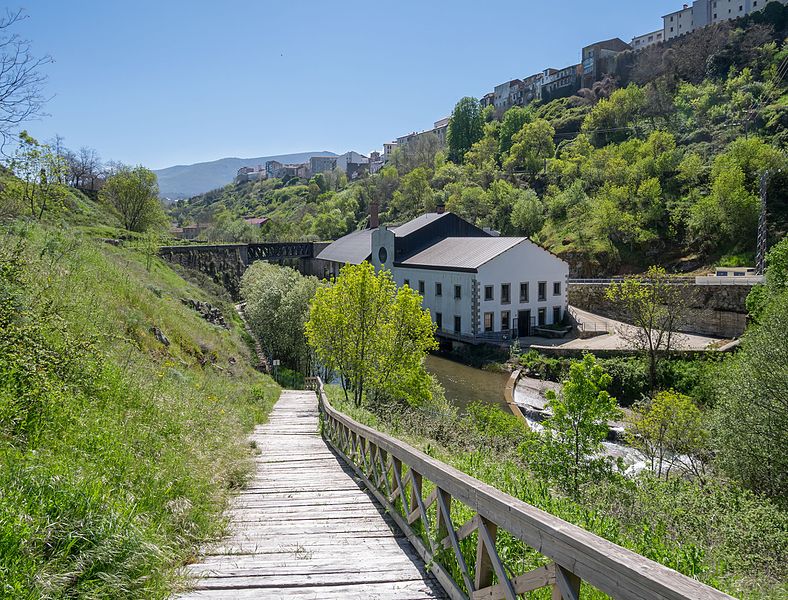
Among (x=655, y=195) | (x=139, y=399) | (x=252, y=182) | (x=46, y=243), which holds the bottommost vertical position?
(x=139, y=399)

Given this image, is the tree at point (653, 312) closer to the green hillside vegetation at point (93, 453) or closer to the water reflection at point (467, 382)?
the water reflection at point (467, 382)

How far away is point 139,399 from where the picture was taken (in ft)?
22.6

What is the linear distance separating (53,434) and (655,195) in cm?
Result: 5325

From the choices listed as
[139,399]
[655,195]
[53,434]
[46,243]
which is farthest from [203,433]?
[655,195]

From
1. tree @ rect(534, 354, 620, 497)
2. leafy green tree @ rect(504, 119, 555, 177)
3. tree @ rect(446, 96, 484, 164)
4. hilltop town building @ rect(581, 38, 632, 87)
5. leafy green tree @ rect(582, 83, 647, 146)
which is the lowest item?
tree @ rect(534, 354, 620, 497)

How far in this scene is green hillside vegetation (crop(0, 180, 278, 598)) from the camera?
2.91 m

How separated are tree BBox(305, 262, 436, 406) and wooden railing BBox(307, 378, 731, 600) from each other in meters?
12.4

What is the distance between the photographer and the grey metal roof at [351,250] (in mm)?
50559

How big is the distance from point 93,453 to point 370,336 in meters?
14.0

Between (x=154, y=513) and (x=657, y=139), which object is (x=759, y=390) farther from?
(x=657, y=139)

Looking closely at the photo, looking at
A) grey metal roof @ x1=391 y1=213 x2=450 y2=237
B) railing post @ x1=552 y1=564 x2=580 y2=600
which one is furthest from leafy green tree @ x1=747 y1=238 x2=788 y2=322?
railing post @ x1=552 y1=564 x2=580 y2=600

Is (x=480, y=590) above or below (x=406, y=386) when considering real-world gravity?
above

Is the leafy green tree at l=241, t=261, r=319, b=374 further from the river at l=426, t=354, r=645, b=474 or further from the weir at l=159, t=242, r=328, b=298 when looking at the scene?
the weir at l=159, t=242, r=328, b=298

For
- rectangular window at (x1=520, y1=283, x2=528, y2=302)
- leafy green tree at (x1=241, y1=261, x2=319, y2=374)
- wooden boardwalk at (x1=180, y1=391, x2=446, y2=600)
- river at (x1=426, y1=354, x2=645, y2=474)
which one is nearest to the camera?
wooden boardwalk at (x1=180, y1=391, x2=446, y2=600)
